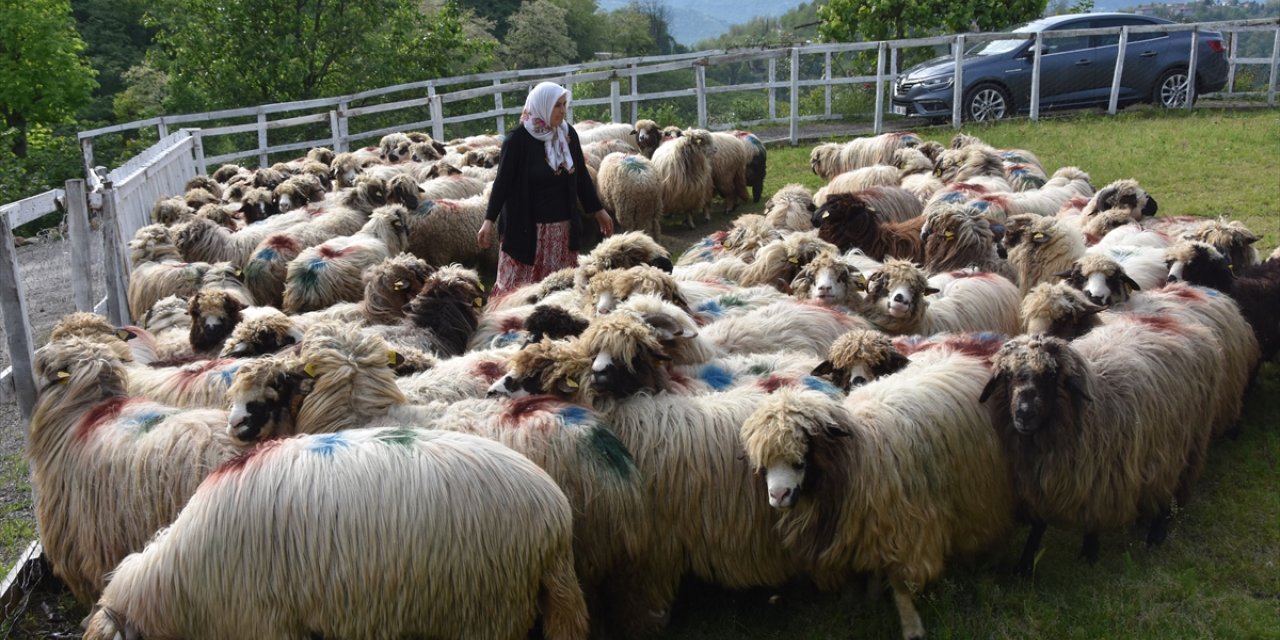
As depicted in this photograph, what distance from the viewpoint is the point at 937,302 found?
260 inches

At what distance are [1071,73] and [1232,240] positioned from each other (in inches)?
512

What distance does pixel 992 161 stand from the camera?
1081 centimetres

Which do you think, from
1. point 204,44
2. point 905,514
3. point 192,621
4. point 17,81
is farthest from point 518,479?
point 17,81

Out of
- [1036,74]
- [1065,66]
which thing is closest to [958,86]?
[1036,74]

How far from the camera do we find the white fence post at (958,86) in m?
17.8

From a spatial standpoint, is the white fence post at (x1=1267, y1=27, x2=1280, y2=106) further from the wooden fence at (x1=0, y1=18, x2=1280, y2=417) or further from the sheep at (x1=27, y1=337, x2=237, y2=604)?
the sheep at (x1=27, y1=337, x2=237, y2=604)

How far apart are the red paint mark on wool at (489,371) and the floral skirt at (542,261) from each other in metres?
2.64

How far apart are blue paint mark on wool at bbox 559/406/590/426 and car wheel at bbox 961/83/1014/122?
1624 cm

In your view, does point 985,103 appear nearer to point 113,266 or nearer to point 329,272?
point 329,272

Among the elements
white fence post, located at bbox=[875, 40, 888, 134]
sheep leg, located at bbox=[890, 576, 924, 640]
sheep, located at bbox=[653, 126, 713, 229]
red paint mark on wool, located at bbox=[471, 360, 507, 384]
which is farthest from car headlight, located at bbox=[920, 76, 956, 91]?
sheep leg, located at bbox=[890, 576, 924, 640]

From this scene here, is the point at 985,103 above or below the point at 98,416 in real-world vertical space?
above


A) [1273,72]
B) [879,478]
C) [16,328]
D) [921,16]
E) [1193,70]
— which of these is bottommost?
[879,478]

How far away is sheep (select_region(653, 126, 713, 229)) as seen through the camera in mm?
12461

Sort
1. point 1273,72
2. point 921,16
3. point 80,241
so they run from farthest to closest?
1. point 921,16
2. point 1273,72
3. point 80,241
